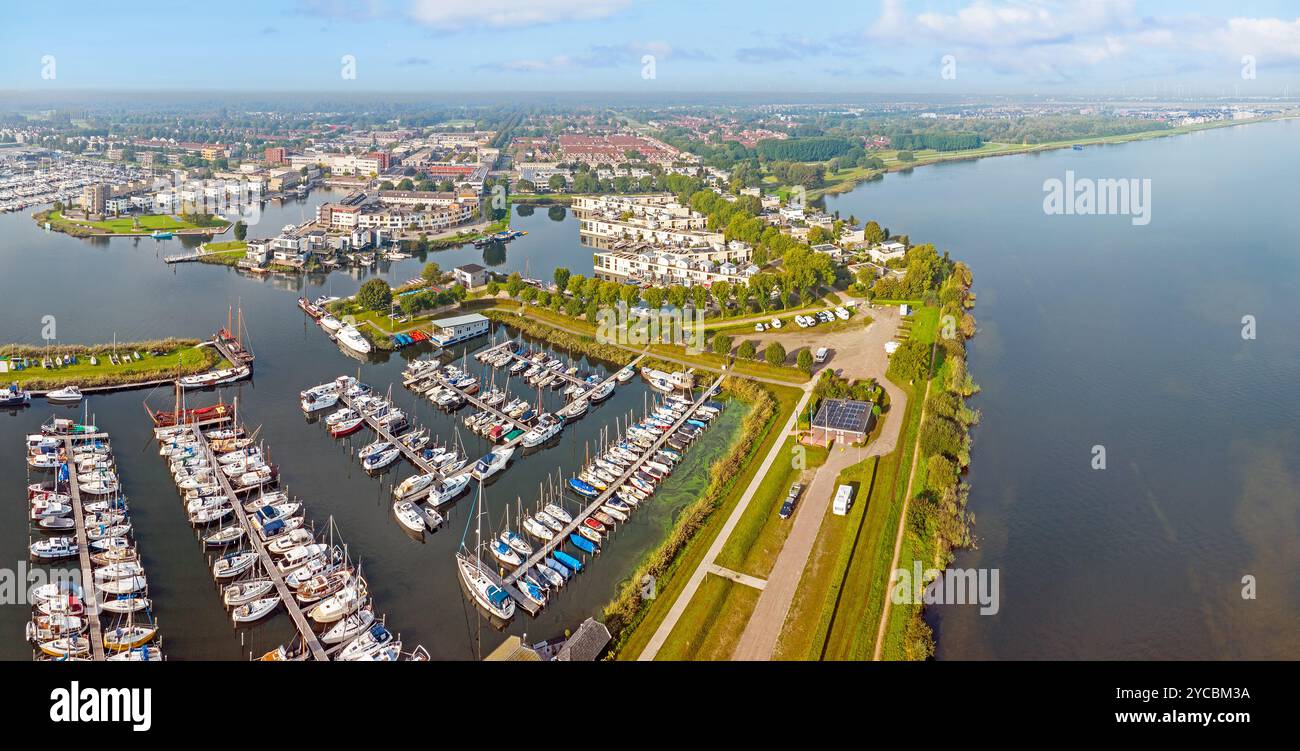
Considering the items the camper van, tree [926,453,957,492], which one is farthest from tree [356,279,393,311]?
tree [926,453,957,492]

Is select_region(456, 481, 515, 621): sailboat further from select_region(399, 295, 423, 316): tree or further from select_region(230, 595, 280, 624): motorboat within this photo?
select_region(399, 295, 423, 316): tree

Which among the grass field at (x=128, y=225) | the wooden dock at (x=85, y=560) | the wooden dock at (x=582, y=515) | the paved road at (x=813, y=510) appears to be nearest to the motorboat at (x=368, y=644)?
the wooden dock at (x=582, y=515)

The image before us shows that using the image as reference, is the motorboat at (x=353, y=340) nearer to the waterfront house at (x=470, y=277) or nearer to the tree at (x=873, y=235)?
the waterfront house at (x=470, y=277)

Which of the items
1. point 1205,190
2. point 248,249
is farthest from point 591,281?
point 1205,190

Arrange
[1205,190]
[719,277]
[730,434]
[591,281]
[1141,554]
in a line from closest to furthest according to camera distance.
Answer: [1141,554] < [730,434] < [591,281] < [719,277] < [1205,190]

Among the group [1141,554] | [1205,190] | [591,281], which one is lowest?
[1141,554]

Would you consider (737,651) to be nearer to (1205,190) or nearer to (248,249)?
(248,249)
